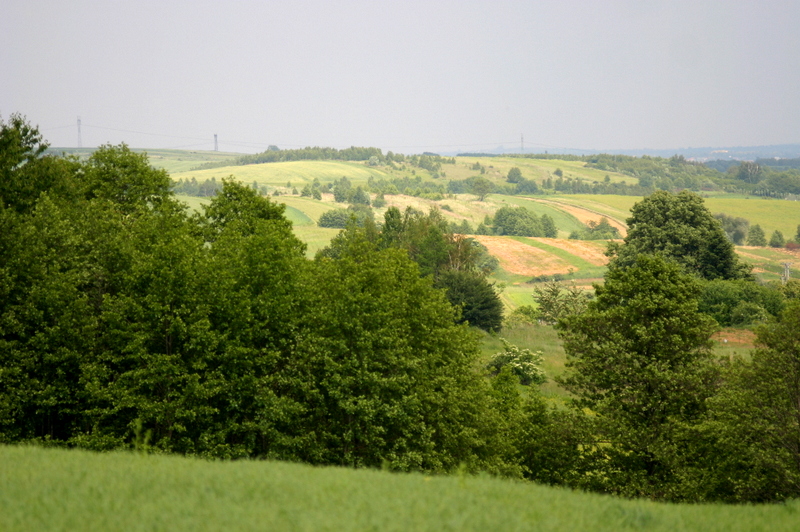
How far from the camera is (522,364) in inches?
2173

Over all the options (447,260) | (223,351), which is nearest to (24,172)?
(223,351)

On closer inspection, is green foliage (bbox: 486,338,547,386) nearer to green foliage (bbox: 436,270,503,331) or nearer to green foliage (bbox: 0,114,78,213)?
green foliage (bbox: 436,270,503,331)

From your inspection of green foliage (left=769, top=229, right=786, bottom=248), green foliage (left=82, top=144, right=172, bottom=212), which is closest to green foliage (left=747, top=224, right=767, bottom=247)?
green foliage (left=769, top=229, right=786, bottom=248)

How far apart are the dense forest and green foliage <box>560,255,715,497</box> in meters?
0.09

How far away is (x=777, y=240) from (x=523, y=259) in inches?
3141

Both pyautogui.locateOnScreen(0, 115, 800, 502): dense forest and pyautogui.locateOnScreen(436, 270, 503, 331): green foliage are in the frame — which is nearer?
pyautogui.locateOnScreen(0, 115, 800, 502): dense forest

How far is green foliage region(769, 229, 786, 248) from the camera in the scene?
599 feet

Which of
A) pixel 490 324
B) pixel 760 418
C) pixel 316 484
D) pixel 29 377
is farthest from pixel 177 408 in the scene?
pixel 490 324

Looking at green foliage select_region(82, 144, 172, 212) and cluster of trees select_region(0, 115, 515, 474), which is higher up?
green foliage select_region(82, 144, 172, 212)

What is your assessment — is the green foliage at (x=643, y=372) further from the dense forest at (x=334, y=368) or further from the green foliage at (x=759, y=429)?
the green foliage at (x=759, y=429)

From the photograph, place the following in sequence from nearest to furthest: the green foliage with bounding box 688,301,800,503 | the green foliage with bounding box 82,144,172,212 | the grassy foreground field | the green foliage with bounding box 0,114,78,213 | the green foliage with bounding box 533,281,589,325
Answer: the grassy foreground field → the green foliage with bounding box 688,301,800,503 → the green foliage with bounding box 0,114,78,213 → the green foliage with bounding box 82,144,172,212 → the green foliage with bounding box 533,281,589,325

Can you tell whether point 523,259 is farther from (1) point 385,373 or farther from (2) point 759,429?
(2) point 759,429

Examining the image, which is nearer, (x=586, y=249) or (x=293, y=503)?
(x=293, y=503)

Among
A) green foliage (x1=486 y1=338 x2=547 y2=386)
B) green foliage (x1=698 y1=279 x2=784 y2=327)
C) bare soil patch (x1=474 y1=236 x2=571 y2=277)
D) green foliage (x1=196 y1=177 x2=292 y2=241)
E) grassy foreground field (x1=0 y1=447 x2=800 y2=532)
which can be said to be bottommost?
bare soil patch (x1=474 y1=236 x2=571 y2=277)
